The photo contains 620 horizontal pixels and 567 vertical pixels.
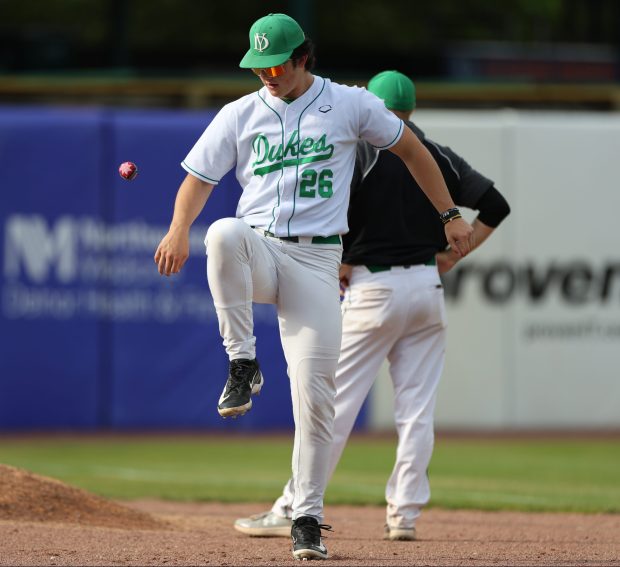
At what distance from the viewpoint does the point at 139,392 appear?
519 inches

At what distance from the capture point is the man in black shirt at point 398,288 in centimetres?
642

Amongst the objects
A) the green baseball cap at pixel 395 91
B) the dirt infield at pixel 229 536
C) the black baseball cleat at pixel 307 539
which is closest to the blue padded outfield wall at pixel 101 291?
the dirt infield at pixel 229 536

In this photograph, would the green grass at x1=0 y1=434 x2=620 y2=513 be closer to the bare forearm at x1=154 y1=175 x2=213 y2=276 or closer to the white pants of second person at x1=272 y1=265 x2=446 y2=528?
the white pants of second person at x1=272 y1=265 x2=446 y2=528

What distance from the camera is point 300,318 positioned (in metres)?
5.38

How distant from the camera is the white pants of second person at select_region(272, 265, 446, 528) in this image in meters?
6.41

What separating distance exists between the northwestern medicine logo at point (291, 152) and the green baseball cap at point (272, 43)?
12.3 inches

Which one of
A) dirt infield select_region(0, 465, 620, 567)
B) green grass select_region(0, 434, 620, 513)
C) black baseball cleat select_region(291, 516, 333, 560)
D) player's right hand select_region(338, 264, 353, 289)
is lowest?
green grass select_region(0, 434, 620, 513)

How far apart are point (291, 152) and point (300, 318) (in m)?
0.69

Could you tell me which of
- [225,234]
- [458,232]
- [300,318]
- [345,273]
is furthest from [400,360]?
[225,234]

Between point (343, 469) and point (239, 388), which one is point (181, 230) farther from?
point (343, 469)

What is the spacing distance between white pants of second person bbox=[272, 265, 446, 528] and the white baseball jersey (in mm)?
1038

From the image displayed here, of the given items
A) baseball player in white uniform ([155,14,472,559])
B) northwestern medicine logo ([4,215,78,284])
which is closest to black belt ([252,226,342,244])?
baseball player in white uniform ([155,14,472,559])

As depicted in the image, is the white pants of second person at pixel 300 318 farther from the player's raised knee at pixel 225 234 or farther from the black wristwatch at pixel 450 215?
the black wristwatch at pixel 450 215

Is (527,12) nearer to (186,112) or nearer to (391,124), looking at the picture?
(186,112)
